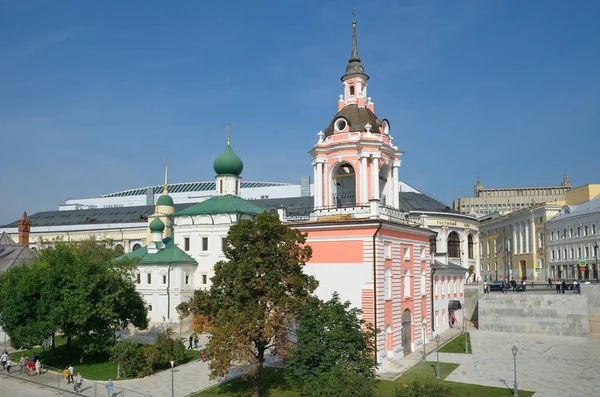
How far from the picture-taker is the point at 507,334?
38.7m

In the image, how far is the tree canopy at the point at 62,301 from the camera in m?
34.2

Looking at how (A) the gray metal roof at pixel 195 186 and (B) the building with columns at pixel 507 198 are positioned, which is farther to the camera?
(B) the building with columns at pixel 507 198

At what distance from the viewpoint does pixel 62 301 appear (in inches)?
1363

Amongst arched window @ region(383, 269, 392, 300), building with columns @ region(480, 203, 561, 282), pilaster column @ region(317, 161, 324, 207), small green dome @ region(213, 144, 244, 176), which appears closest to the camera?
arched window @ region(383, 269, 392, 300)

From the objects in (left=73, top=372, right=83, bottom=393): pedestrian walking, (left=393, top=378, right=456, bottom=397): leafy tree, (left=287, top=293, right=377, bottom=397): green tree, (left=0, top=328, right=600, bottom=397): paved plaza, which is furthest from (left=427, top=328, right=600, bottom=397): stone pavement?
(left=73, top=372, right=83, bottom=393): pedestrian walking

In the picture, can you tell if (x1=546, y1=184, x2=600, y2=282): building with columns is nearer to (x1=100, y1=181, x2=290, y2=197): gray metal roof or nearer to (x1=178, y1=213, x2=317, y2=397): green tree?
(x1=178, y1=213, x2=317, y2=397): green tree

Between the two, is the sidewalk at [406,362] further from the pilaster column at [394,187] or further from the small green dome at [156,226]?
the small green dome at [156,226]

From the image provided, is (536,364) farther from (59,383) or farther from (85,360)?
(85,360)

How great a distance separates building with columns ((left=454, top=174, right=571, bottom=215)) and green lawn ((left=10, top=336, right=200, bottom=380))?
11690 centimetres

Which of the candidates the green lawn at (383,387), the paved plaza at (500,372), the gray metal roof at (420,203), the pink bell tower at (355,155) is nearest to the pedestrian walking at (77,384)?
the paved plaza at (500,372)

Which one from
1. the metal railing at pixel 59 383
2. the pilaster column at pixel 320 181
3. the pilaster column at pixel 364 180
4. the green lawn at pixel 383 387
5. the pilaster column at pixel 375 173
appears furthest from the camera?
the pilaster column at pixel 320 181

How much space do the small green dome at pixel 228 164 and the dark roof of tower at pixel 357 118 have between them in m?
24.1

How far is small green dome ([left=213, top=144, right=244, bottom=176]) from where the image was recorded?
56.8 m

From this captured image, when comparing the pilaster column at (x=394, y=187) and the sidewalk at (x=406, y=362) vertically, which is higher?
the pilaster column at (x=394, y=187)
